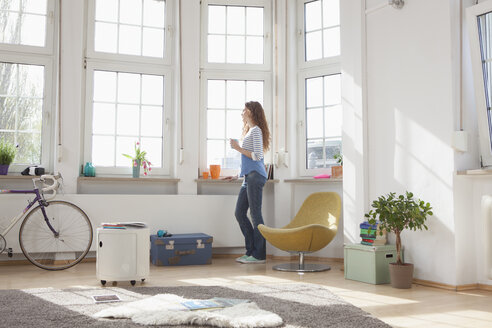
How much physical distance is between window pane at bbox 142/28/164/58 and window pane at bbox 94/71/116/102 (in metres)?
0.47

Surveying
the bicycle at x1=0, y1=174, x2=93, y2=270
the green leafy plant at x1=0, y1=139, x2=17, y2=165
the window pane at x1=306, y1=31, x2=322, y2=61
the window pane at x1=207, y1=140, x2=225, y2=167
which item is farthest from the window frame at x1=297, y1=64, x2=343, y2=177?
the green leafy plant at x1=0, y1=139, x2=17, y2=165

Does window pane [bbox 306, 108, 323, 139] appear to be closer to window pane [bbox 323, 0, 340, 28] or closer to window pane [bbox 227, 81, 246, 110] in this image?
window pane [bbox 227, 81, 246, 110]

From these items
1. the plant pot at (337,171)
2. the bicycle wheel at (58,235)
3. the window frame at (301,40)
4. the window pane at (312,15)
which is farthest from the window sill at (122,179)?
the window pane at (312,15)

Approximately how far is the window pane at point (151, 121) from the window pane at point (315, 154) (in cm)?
168

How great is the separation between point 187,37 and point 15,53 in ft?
5.85

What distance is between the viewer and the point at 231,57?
5.68 meters

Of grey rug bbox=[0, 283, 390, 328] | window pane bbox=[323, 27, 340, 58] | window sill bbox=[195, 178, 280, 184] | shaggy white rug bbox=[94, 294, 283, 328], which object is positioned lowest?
grey rug bbox=[0, 283, 390, 328]

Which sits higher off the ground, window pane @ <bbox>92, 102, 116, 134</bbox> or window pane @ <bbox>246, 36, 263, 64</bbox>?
window pane @ <bbox>246, 36, 263, 64</bbox>

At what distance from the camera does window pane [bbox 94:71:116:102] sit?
5281 millimetres

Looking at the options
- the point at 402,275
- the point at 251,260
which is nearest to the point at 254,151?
the point at 251,260

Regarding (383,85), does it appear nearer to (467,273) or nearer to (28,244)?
(467,273)

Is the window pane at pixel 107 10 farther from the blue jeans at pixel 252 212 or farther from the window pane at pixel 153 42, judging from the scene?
the blue jeans at pixel 252 212

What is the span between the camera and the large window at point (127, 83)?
5.25 meters

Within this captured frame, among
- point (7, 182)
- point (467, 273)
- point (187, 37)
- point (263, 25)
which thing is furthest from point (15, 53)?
point (467, 273)
